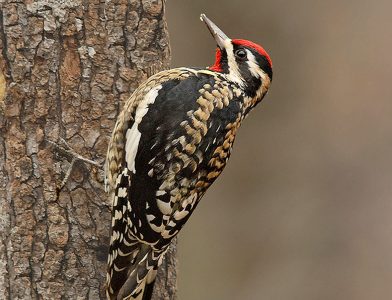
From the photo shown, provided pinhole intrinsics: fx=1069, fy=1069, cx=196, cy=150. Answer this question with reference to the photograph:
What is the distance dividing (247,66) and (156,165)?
0.78 meters

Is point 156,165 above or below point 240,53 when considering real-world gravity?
below

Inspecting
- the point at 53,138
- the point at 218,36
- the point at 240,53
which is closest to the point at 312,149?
the point at 218,36

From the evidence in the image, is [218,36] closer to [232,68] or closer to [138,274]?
[232,68]

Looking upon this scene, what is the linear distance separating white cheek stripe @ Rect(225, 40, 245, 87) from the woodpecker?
0.25 meters

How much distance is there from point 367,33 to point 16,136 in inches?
163

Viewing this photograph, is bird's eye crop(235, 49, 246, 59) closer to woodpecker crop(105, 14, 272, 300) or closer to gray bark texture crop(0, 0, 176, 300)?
woodpecker crop(105, 14, 272, 300)

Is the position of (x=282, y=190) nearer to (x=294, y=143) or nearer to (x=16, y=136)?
(x=294, y=143)

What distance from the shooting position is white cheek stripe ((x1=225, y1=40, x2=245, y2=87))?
530 cm

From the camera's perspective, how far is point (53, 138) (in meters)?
4.90

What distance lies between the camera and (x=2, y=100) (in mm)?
4879

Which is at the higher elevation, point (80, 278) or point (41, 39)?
point (41, 39)

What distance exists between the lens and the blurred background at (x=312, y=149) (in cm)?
810

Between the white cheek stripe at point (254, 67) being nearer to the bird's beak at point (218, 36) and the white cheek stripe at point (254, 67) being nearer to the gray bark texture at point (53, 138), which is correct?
the bird's beak at point (218, 36)

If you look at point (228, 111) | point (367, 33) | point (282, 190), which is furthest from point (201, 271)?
point (228, 111)
